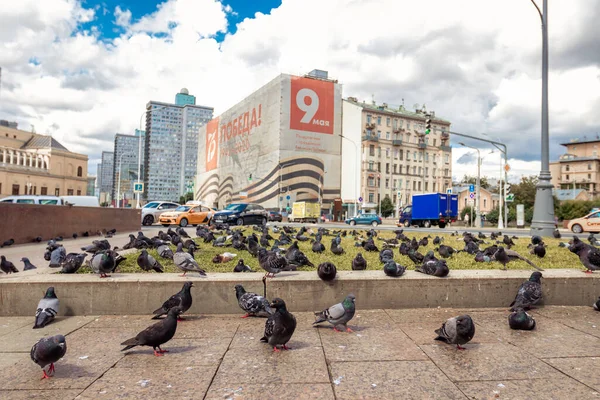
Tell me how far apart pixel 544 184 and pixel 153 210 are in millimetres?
24149

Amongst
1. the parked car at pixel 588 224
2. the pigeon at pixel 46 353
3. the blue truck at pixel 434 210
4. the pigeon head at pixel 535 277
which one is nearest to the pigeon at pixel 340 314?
the pigeon at pixel 46 353

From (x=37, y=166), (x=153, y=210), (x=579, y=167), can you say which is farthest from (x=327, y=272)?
(x=579, y=167)

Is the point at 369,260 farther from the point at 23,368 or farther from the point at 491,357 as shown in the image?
the point at 23,368

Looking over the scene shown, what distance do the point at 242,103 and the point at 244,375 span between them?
85865 millimetres

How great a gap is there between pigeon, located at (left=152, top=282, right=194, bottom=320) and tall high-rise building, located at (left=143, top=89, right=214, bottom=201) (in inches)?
6315

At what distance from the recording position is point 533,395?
10.7 feet

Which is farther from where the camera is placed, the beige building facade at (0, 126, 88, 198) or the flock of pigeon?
the beige building facade at (0, 126, 88, 198)

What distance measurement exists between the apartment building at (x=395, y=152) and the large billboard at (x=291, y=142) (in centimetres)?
534

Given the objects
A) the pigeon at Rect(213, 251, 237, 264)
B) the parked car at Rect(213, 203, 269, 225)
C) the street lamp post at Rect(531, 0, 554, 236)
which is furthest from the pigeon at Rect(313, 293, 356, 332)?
the parked car at Rect(213, 203, 269, 225)

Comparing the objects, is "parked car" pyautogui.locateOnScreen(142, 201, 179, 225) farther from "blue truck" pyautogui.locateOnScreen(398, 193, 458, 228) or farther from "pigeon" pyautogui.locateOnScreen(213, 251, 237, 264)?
"blue truck" pyautogui.locateOnScreen(398, 193, 458, 228)

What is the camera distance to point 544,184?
13547mm

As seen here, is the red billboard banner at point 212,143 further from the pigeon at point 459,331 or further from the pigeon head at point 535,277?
the pigeon at point 459,331

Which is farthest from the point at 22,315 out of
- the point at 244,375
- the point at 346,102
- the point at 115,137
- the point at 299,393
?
the point at 115,137

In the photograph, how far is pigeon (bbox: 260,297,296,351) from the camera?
4223 millimetres
